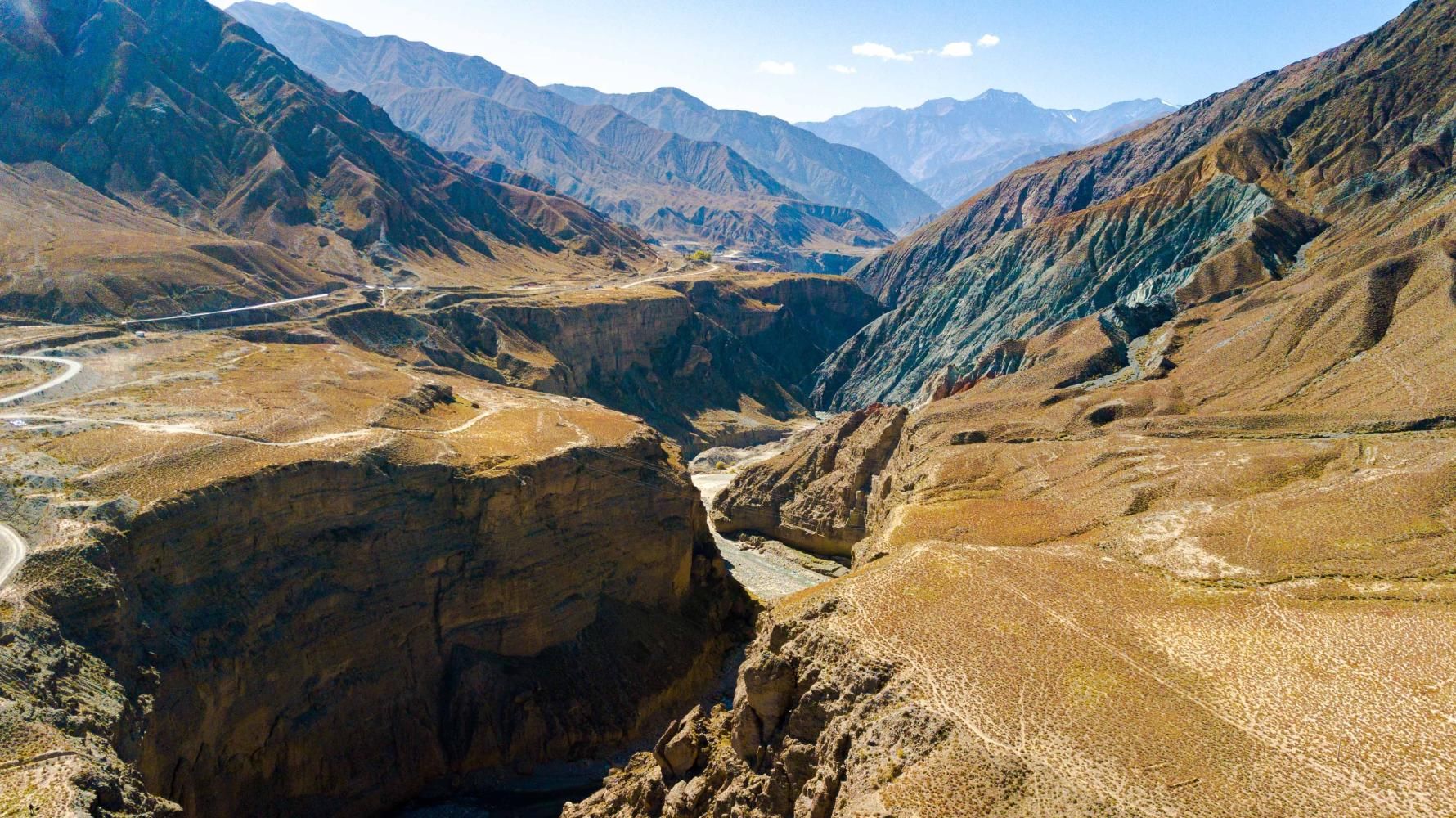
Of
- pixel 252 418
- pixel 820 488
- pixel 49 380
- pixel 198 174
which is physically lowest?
pixel 820 488

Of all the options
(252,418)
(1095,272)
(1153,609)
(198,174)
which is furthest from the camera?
(198,174)

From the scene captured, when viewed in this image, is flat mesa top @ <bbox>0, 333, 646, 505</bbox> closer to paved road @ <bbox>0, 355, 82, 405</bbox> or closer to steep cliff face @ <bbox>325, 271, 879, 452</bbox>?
paved road @ <bbox>0, 355, 82, 405</bbox>

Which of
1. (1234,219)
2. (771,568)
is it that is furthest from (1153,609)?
(1234,219)

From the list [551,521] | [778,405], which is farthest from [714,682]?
[778,405]

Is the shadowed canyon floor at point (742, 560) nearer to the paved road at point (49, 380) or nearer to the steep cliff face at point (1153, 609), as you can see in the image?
the steep cliff face at point (1153, 609)

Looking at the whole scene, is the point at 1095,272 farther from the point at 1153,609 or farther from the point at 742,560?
the point at 1153,609

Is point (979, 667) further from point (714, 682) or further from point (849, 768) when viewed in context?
point (714, 682)

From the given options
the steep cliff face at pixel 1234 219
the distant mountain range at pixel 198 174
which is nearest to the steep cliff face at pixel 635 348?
the distant mountain range at pixel 198 174
